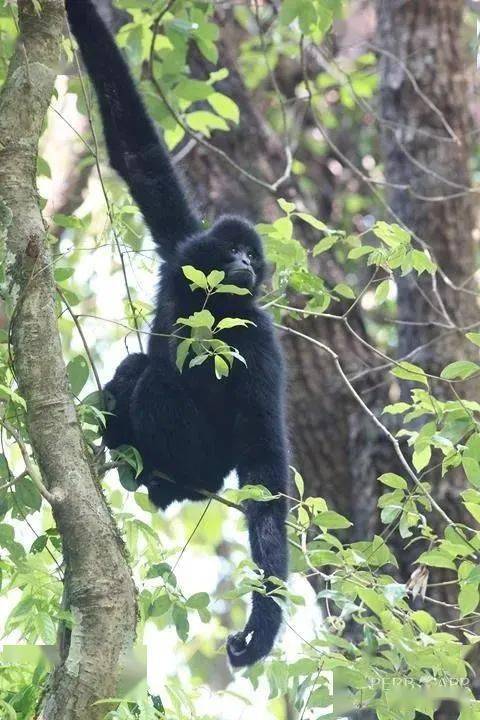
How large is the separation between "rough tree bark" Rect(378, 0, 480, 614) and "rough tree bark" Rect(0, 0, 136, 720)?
3.94 m

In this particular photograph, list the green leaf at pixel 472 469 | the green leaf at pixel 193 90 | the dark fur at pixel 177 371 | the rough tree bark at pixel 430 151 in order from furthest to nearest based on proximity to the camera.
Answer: the rough tree bark at pixel 430 151
the green leaf at pixel 193 90
the dark fur at pixel 177 371
the green leaf at pixel 472 469

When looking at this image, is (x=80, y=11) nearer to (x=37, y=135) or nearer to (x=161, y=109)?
(x=161, y=109)

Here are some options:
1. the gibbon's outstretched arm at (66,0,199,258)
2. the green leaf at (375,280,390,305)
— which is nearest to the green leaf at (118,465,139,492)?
the green leaf at (375,280,390,305)

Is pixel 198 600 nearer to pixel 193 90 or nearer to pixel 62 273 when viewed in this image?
pixel 62 273

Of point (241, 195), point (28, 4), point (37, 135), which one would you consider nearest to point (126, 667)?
point (37, 135)

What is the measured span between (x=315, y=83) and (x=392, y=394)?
4.46 m

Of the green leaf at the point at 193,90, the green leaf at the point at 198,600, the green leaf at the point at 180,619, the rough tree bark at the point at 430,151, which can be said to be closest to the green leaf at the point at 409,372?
the green leaf at the point at 198,600

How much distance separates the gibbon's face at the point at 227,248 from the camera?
5898 millimetres

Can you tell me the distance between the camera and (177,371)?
18.4 feet

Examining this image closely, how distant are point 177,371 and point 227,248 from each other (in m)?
0.83

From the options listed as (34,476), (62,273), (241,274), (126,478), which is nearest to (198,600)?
(126,478)

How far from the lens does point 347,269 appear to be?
879 centimetres

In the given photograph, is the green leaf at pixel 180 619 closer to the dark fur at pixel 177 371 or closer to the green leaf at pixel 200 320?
the dark fur at pixel 177 371

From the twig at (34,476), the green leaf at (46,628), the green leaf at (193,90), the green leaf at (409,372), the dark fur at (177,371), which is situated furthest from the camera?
the green leaf at (193,90)
